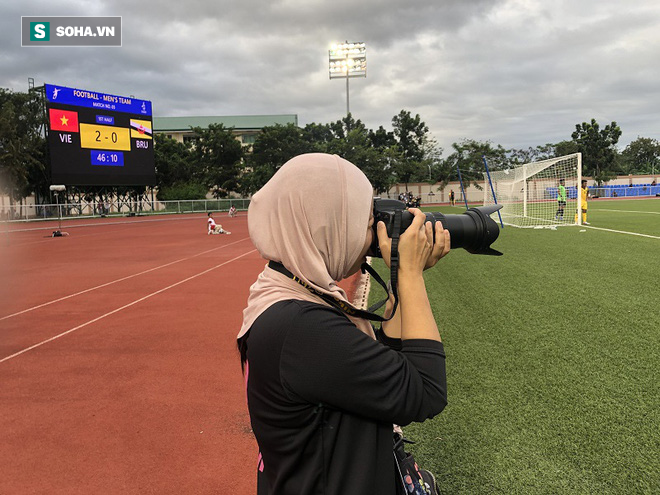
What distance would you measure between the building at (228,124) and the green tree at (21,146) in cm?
2745

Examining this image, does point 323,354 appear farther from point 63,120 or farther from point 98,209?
point 98,209

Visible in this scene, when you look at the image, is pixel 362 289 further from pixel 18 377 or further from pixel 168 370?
pixel 18 377

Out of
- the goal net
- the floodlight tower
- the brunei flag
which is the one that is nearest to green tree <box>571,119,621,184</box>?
the floodlight tower

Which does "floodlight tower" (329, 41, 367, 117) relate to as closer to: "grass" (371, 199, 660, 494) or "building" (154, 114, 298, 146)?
"building" (154, 114, 298, 146)

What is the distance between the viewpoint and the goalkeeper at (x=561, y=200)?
647 inches

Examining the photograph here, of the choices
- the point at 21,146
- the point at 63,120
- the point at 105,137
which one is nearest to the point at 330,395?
the point at 63,120

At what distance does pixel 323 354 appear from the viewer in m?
0.88

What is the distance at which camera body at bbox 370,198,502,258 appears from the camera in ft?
3.63

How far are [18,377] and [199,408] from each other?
198 centimetres

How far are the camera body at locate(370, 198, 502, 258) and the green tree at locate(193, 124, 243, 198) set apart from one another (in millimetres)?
45116

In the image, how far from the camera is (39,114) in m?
38.7

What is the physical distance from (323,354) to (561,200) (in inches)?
699

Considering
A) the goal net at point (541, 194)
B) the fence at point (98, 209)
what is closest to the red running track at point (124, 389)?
the goal net at point (541, 194)

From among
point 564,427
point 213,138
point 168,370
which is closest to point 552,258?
point 564,427
